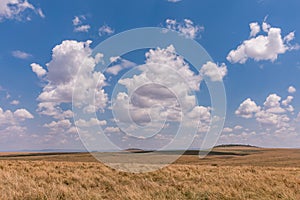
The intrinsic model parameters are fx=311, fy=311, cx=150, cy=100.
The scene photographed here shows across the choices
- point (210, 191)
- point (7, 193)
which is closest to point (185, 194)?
point (210, 191)

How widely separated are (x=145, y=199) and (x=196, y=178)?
25.2ft

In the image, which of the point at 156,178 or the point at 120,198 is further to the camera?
the point at 156,178

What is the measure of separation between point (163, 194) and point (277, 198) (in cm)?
378

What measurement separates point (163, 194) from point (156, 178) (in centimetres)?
592

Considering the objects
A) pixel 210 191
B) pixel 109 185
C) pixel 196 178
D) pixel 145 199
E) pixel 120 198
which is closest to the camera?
pixel 145 199

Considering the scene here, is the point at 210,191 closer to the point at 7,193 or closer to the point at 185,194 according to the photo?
the point at 185,194

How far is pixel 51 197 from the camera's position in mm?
10008

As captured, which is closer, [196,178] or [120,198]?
[120,198]

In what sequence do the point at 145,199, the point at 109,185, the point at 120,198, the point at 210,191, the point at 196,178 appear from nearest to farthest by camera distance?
1. the point at 145,199
2. the point at 120,198
3. the point at 210,191
4. the point at 109,185
5. the point at 196,178

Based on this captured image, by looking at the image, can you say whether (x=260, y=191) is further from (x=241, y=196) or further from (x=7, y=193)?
(x=7, y=193)

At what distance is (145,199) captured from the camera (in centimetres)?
969

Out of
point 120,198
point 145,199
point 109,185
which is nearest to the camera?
point 145,199

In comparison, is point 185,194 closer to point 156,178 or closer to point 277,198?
point 277,198

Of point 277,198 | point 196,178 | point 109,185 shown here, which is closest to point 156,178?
point 196,178
